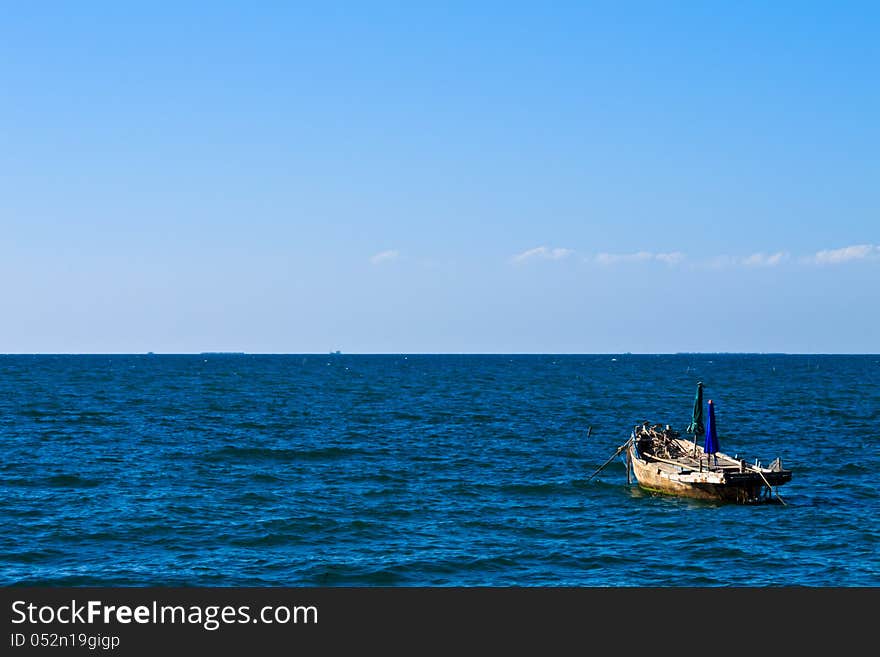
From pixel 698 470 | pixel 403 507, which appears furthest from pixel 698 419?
pixel 403 507

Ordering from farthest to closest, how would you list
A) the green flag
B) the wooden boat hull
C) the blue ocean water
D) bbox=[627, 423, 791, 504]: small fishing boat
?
the green flag < bbox=[627, 423, 791, 504]: small fishing boat < the wooden boat hull < the blue ocean water

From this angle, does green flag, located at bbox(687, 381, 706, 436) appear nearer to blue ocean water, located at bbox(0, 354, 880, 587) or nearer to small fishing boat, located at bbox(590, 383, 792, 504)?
small fishing boat, located at bbox(590, 383, 792, 504)

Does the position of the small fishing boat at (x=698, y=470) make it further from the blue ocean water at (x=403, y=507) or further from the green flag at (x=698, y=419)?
the blue ocean water at (x=403, y=507)

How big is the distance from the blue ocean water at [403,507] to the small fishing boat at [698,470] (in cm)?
86

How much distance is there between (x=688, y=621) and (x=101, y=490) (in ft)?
112

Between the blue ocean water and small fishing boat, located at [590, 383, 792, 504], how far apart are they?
0.86 m

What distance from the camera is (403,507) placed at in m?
38.4

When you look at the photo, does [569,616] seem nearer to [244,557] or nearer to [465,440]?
[244,557]

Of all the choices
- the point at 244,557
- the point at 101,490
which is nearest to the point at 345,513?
the point at 244,557

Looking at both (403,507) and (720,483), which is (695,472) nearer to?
(720,483)

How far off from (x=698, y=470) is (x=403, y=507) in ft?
44.5

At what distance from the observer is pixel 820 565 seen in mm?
28812

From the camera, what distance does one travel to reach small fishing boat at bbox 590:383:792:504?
3903 centimetres

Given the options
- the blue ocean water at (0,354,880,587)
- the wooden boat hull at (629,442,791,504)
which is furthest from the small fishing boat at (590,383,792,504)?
the blue ocean water at (0,354,880,587)
